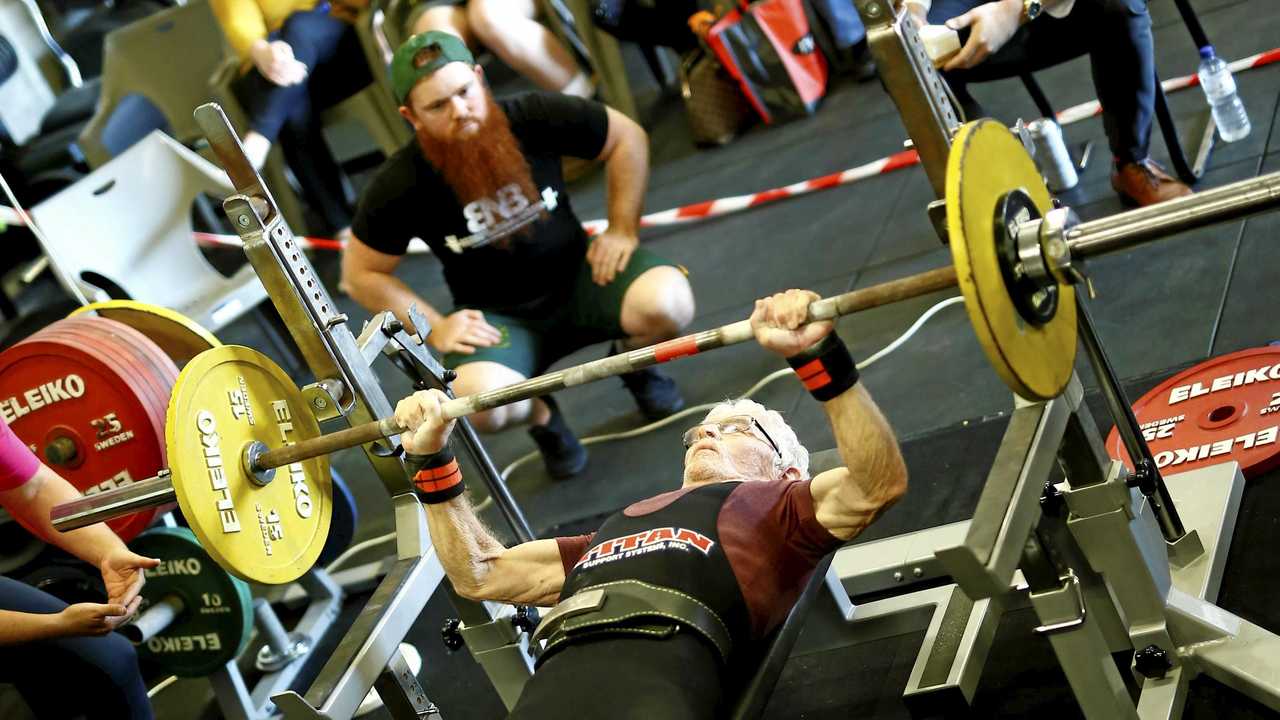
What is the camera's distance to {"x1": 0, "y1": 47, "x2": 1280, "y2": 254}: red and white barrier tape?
4.18m

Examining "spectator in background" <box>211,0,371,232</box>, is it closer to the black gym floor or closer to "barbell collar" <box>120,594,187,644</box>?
the black gym floor

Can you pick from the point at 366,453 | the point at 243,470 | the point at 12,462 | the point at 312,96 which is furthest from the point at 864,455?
the point at 312,96

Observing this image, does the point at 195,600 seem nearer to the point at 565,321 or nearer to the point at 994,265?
the point at 565,321

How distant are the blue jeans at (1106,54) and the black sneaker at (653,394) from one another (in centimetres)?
117

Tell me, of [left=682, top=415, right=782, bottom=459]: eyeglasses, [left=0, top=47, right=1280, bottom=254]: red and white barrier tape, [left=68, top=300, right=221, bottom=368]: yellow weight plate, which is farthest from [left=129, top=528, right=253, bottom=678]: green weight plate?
[left=0, top=47, right=1280, bottom=254]: red and white barrier tape

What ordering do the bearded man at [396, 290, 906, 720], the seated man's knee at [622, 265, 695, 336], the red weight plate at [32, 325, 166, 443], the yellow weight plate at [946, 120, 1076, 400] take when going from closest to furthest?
the yellow weight plate at [946, 120, 1076, 400]
the bearded man at [396, 290, 906, 720]
the red weight plate at [32, 325, 166, 443]
the seated man's knee at [622, 265, 695, 336]

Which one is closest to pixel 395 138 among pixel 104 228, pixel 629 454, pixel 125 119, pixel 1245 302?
pixel 125 119

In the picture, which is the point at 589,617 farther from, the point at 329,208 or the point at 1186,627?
the point at 329,208

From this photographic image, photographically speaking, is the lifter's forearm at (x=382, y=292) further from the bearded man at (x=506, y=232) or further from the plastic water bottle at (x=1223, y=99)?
the plastic water bottle at (x=1223, y=99)

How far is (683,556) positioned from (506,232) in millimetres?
1676

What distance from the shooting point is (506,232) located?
3574mm

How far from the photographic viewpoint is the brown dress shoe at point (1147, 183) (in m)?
3.48

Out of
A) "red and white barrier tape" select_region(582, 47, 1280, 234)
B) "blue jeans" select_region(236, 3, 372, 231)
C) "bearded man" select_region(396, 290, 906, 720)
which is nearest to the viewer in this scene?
"bearded man" select_region(396, 290, 906, 720)

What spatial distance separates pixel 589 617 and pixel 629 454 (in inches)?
68.2
